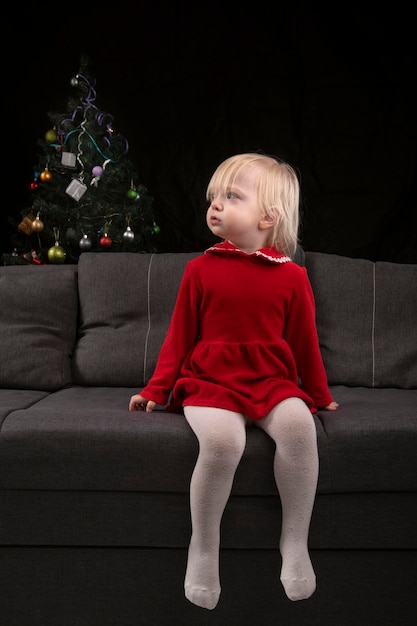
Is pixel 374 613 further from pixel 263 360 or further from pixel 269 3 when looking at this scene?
pixel 269 3

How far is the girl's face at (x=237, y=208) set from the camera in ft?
5.99

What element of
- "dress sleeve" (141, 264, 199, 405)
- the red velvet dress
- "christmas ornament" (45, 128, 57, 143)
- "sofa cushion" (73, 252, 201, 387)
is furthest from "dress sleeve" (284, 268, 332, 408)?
"christmas ornament" (45, 128, 57, 143)

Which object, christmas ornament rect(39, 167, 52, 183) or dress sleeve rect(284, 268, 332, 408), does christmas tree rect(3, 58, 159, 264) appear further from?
dress sleeve rect(284, 268, 332, 408)

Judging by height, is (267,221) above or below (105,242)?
above

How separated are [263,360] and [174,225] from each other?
6.53 feet

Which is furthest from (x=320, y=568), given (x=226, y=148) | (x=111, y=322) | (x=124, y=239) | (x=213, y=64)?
(x=213, y=64)

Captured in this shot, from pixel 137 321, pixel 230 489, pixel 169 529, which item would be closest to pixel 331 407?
pixel 230 489

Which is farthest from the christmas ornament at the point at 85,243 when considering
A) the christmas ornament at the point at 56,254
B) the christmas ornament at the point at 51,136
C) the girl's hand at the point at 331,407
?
the girl's hand at the point at 331,407

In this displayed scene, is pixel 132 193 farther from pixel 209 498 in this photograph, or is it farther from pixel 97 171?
pixel 209 498

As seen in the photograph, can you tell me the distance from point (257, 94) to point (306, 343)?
2.06m

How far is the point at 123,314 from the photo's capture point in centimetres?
247

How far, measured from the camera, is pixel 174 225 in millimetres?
3625

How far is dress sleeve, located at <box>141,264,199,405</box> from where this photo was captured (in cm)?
180

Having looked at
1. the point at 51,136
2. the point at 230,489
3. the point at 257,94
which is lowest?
the point at 230,489
